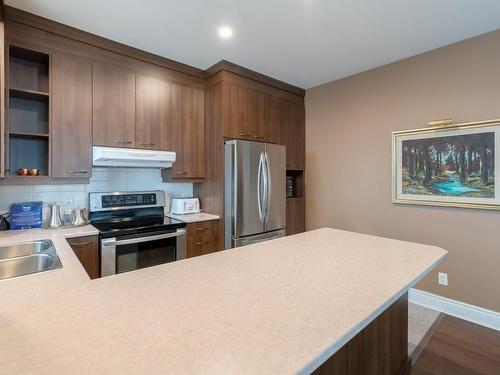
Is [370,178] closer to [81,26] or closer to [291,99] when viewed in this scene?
[291,99]

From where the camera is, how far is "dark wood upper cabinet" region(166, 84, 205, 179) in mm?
2867

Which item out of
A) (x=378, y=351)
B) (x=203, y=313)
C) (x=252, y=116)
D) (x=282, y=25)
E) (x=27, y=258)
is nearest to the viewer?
(x=203, y=313)

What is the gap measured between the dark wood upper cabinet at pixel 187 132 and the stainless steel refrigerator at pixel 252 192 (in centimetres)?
42

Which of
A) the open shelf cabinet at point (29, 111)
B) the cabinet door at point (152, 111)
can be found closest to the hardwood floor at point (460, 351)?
the cabinet door at point (152, 111)

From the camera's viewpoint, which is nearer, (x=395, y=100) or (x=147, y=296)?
(x=147, y=296)

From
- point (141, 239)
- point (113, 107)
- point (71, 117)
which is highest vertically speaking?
point (113, 107)

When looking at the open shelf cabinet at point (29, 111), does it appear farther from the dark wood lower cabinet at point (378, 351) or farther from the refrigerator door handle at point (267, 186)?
the dark wood lower cabinet at point (378, 351)

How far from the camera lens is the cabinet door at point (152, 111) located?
262cm

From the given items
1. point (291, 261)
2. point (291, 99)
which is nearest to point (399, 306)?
point (291, 261)

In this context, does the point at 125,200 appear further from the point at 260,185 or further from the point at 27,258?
the point at 260,185

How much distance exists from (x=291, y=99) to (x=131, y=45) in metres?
2.03

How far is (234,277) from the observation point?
41.6 inches

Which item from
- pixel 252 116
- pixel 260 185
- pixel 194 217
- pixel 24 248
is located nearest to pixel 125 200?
pixel 194 217

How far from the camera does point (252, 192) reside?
288 centimetres
